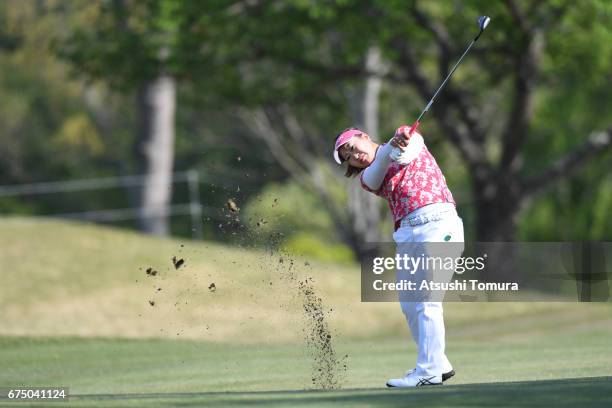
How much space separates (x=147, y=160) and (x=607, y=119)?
13.4 meters

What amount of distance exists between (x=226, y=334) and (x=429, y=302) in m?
11.0

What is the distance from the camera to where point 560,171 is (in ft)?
85.2

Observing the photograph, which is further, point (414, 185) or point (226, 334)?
point (226, 334)

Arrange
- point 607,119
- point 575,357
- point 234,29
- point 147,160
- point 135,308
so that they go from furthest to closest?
point 607,119
point 147,160
point 234,29
point 135,308
point 575,357

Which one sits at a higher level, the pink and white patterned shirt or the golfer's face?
the golfer's face

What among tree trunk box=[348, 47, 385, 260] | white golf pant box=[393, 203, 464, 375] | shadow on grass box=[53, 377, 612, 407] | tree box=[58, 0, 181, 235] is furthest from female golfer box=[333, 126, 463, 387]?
tree trunk box=[348, 47, 385, 260]

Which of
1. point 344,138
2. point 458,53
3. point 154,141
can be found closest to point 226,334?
point 458,53

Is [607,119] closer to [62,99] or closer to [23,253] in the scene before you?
[23,253]

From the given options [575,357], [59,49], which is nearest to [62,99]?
[59,49]

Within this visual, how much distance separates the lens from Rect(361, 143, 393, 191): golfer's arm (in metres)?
8.61

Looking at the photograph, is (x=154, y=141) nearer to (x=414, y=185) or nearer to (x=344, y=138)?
(x=344, y=138)

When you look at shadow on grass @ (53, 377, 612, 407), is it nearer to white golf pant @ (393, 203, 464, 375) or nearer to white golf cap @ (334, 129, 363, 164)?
white golf pant @ (393, 203, 464, 375)

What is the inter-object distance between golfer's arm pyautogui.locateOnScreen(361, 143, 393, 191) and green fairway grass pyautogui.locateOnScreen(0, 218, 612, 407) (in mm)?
1377

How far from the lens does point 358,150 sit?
29.4 ft
